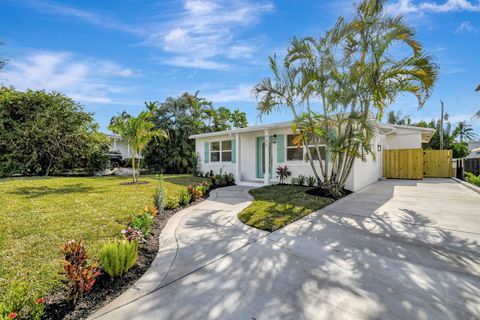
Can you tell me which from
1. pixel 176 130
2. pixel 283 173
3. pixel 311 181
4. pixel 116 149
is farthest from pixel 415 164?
pixel 116 149

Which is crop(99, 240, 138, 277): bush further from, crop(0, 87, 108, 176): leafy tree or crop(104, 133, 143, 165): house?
crop(104, 133, 143, 165): house

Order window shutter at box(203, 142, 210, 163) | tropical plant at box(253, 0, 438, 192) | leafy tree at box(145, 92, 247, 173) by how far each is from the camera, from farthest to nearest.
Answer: leafy tree at box(145, 92, 247, 173) → window shutter at box(203, 142, 210, 163) → tropical plant at box(253, 0, 438, 192)

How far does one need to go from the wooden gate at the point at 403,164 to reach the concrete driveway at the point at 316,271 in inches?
349

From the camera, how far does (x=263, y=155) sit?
11914mm

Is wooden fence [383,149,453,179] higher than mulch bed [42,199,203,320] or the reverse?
higher

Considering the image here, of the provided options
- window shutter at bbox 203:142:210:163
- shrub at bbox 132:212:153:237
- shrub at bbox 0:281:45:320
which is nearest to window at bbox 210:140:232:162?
window shutter at bbox 203:142:210:163

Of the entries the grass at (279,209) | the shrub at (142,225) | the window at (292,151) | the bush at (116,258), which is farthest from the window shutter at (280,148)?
the bush at (116,258)

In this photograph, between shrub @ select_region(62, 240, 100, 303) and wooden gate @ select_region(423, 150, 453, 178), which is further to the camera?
wooden gate @ select_region(423, 150, 453, 178)

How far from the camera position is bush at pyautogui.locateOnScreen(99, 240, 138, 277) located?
9.25 feet

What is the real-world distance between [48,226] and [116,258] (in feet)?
9.00

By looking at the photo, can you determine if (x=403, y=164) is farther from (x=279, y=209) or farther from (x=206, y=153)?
(x=206, y=153)

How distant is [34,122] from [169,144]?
7941 millimetres

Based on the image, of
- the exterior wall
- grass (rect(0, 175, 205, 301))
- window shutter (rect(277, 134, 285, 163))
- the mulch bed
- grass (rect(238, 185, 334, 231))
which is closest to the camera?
the mulch bed

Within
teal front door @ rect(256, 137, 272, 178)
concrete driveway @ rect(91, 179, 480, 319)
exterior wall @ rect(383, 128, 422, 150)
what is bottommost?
concrete driveway @ rect(91, 179, 480, 319)
